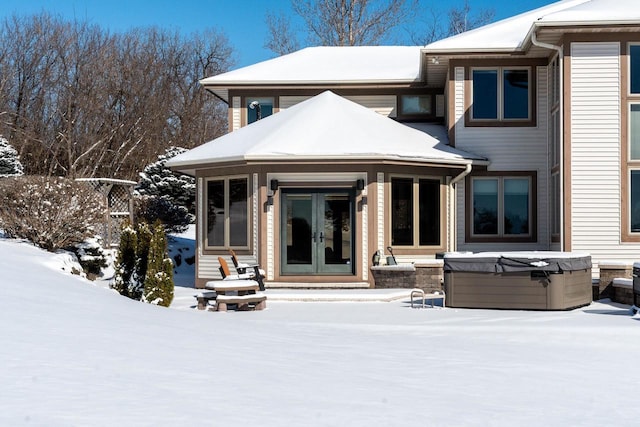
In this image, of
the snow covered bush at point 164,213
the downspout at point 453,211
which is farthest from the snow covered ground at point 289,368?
the snow covered bush at point 164,213

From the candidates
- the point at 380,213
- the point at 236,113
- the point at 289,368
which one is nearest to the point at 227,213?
the point at 380,213

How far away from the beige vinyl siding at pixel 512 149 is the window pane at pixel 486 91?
0.31m

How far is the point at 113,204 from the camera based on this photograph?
28766 millimetres

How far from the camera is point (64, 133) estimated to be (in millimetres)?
36500

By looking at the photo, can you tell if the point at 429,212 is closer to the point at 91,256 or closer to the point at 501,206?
the point at 501,206

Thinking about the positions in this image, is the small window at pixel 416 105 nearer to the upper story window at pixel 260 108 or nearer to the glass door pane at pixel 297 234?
the upper story window at pixel 260 108

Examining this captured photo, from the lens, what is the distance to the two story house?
14.7 m

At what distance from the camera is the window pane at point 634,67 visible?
1479cm

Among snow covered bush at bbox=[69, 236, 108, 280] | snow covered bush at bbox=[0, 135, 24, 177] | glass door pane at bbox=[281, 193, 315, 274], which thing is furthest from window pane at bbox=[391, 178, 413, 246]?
snow covered bush at bbox=[0, 135, 24, 177]

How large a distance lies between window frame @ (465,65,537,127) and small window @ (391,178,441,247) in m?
1.85

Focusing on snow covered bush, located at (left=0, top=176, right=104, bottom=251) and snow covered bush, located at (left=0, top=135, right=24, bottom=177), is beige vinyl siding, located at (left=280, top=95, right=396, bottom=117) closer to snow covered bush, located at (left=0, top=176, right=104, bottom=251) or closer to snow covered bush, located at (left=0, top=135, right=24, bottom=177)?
snow covered bush, located at (left=0, top=176, right=104, bottom=251)

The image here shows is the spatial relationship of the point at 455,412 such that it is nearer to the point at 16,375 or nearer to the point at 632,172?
the point at 16,375

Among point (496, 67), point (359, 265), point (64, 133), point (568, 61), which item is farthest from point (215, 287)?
point (64, 133)

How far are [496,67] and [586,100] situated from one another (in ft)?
11.9
